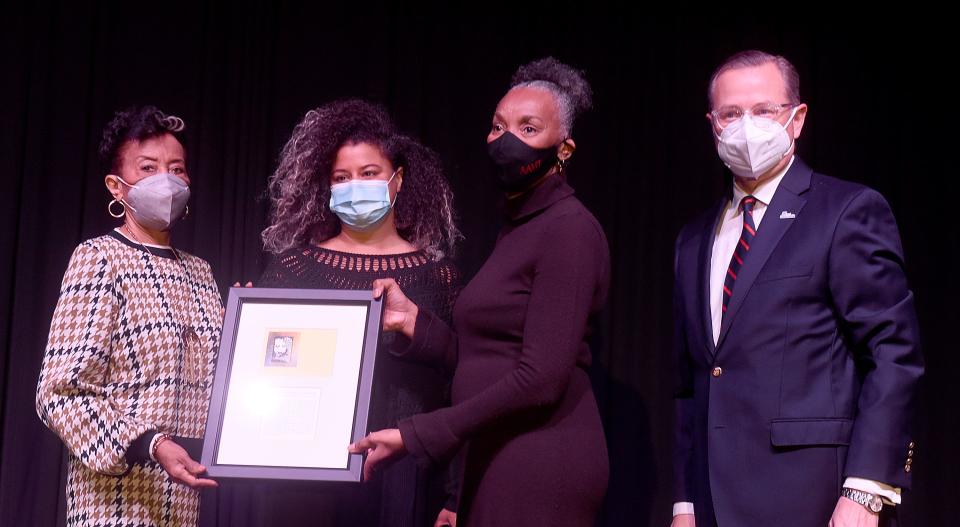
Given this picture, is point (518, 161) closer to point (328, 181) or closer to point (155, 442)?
point (328, 181)

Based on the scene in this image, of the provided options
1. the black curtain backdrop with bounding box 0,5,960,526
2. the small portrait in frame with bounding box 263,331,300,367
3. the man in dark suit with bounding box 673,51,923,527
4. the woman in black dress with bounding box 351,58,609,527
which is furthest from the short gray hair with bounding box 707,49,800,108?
the black curtain backdrop with bounding box 0,5,960,526

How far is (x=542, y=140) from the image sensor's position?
219cm

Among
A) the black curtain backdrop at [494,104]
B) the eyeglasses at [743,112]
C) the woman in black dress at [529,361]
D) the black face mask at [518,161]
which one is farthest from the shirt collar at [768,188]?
the black curtain backdrop at [494,104]

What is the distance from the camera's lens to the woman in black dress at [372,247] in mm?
2344

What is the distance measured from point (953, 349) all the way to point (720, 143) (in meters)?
1.96

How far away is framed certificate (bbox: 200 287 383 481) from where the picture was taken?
2088 mm

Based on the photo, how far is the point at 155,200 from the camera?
2.50 metres

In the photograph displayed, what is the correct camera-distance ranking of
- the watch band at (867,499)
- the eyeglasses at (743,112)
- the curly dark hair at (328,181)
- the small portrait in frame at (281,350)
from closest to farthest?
1. the watch band at (867,499)
2. the eyeglasses at (743,112)
3. the small portrait in frame at (281,350)
4. the curly dark hair at (328,181)

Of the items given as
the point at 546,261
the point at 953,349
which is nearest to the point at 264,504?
the point at 546,261

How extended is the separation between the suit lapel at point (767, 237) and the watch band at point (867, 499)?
1.33ft

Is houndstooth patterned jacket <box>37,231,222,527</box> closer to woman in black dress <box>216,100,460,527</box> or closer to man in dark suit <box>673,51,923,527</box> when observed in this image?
woman in black dress <box>216,100,460,527</box>

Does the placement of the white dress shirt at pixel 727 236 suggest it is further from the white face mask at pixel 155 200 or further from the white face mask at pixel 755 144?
the white face mask at pixel 155 200

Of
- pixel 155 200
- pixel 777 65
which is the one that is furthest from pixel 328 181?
pixel 777 65

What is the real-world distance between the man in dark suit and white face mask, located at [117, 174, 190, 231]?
140cm
